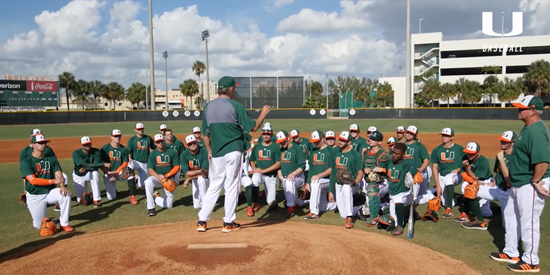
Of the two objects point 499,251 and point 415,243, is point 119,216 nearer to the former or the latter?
point 415,243

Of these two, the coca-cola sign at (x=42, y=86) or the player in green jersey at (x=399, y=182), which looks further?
the coca-cola sign at (x=42, y=86)

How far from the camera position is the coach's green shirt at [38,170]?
22.0 ft

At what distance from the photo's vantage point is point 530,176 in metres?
4.79

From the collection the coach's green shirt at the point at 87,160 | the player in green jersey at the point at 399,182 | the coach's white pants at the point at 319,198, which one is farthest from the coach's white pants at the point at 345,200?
the coach's green shirt at the point at 87,160

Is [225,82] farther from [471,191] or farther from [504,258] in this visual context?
[504,258]

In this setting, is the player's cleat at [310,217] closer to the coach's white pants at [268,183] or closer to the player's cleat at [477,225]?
the coach's white pants at [268,183]

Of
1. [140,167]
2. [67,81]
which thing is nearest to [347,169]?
[140,167]

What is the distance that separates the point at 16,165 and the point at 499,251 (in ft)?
52.1

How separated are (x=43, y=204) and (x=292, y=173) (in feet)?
14.8

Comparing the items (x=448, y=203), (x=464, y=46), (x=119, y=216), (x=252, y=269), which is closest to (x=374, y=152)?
(x=448, y=203)

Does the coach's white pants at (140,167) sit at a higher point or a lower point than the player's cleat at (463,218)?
higher

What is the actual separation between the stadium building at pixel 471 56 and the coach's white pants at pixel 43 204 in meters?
70.5

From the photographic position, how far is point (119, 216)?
7836 millimetres

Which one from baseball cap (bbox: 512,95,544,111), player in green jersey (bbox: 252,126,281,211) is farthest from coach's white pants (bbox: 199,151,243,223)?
baseball cap (bbox: 512,95,544,111)
